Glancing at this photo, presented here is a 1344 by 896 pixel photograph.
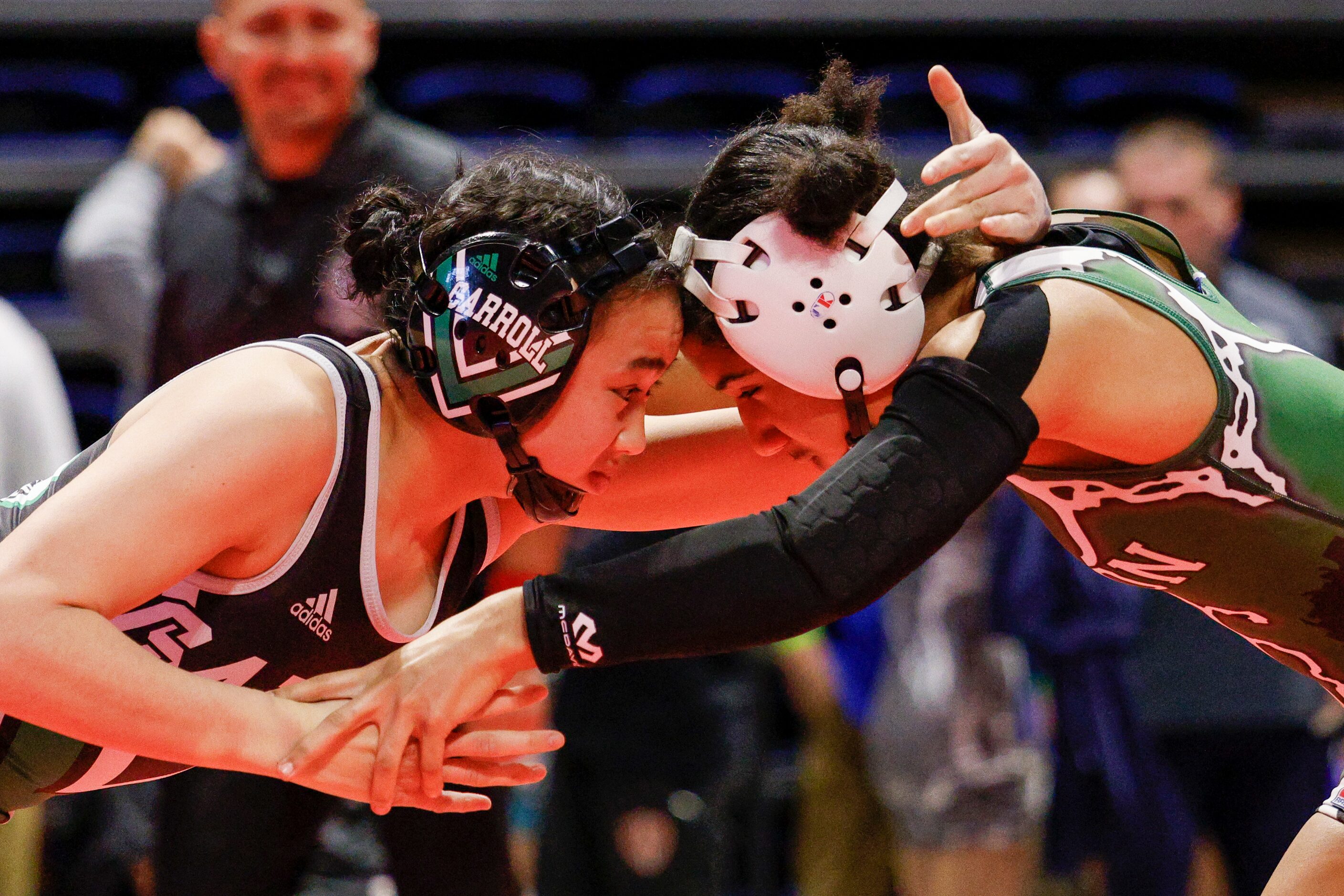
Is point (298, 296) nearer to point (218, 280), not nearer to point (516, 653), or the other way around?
point (218, 280)

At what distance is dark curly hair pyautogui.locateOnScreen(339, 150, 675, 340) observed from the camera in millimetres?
2084

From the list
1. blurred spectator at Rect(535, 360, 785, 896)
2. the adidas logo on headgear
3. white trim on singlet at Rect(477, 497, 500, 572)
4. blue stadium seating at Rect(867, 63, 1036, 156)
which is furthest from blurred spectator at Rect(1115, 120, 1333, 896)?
the adidas logo on headgear

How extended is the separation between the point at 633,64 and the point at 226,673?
18.8 feet

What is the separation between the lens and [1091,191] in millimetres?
4855

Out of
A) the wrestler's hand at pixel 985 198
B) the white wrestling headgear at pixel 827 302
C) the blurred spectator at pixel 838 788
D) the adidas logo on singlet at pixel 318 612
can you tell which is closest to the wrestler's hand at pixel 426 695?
the adidas logo on singlet at pixel 318 612

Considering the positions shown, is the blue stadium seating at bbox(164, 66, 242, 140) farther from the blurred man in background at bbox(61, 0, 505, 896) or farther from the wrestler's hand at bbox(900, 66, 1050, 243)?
the wrestler's hand at bbox(900, 66, 1050, 243)

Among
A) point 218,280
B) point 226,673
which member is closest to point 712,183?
point 226,673

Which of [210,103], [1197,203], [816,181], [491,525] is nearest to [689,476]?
[491,525]

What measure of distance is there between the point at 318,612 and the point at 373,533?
132 mm

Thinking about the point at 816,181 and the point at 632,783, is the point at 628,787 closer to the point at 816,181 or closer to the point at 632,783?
the point at 632,783

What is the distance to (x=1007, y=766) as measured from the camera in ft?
14.4

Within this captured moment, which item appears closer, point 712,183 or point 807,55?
point 712,183

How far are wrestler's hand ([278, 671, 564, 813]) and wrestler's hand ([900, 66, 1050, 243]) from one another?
2.63 feet

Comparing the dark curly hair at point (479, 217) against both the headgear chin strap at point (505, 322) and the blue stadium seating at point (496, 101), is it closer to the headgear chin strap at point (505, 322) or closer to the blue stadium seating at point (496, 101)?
the headgear chin strap at point (505, 322)
